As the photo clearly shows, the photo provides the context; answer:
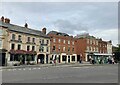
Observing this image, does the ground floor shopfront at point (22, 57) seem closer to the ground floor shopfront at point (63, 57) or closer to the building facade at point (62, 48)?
the ground floor shopfront at point (63, 57)

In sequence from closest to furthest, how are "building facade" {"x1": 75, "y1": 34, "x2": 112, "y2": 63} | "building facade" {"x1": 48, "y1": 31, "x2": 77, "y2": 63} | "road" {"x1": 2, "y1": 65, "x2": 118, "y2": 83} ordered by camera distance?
"road" {"x1": 2, "y1": 65, "x2": 118, "y2": 83} < "building facade" {"x1": 48, "y1": 31, "x2": 77, "y2": 63} < "building facade" {"x1": 75, "y1": 34, "x2": 112, "y2": 63}

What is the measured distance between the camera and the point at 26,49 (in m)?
62.3

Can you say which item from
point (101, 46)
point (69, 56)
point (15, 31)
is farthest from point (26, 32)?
point (101, 46)

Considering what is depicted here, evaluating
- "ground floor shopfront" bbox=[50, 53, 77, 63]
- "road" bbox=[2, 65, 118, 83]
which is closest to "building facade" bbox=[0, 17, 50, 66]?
"ground floor shopfront" bbox=[50, 53, 77, 63]

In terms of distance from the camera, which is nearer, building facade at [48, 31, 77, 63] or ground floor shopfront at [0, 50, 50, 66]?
ground floor shopfront at [0, 50, 50, 66]

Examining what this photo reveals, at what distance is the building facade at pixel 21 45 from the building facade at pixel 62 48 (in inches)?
131

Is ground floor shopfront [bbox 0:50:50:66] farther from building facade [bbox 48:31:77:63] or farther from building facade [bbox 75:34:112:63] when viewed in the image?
building facade [bbox 75:34:112:63]

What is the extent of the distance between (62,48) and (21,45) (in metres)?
20.3

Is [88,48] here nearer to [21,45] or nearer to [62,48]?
[62,48]

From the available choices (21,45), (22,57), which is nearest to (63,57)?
(21,45)

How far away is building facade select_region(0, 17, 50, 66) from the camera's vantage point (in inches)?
2151

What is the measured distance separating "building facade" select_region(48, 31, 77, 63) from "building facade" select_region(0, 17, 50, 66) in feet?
10.9

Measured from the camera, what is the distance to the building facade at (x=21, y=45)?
5462 centimetres

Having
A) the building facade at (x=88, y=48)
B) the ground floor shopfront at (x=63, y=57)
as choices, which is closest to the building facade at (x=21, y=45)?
the ground floor shopfront at (x=63, y=57)
